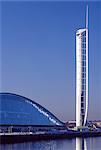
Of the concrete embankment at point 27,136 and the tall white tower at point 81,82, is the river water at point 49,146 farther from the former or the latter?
the tall white tower at point 81,82

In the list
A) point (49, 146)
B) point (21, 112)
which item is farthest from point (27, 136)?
point (21, 112)

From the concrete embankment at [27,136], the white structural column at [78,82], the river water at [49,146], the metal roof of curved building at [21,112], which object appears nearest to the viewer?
the river water at [49,146]

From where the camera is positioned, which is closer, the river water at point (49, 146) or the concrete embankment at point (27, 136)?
the river water at point (49, 146)

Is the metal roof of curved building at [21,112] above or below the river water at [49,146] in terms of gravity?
above

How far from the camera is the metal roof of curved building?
24312 mm

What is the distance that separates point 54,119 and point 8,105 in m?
3.55

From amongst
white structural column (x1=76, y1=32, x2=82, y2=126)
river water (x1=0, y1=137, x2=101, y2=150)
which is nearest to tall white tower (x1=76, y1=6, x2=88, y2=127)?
white structural column (x1=76, y1=32, x2=82, y2=126)

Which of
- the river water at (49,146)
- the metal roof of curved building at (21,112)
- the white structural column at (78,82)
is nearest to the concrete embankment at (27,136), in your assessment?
the river water at (49,146)

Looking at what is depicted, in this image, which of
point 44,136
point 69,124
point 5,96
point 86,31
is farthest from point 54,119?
point 44,136

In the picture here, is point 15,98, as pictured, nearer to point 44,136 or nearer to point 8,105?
point 8,105

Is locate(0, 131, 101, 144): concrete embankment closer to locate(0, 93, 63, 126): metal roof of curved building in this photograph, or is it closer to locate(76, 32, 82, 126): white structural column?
locate(76, 32, 82, 126): white structural column

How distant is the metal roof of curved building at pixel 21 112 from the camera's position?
24312 mm

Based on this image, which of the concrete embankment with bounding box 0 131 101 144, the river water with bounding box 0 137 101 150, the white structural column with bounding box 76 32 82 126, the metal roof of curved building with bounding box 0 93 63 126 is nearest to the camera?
the river water with bounding box 0 137 101 150

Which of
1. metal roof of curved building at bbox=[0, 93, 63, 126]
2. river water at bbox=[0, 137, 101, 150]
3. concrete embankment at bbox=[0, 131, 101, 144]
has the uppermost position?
metal roof of curved building at bbox=[0, 93, 63, 126]
